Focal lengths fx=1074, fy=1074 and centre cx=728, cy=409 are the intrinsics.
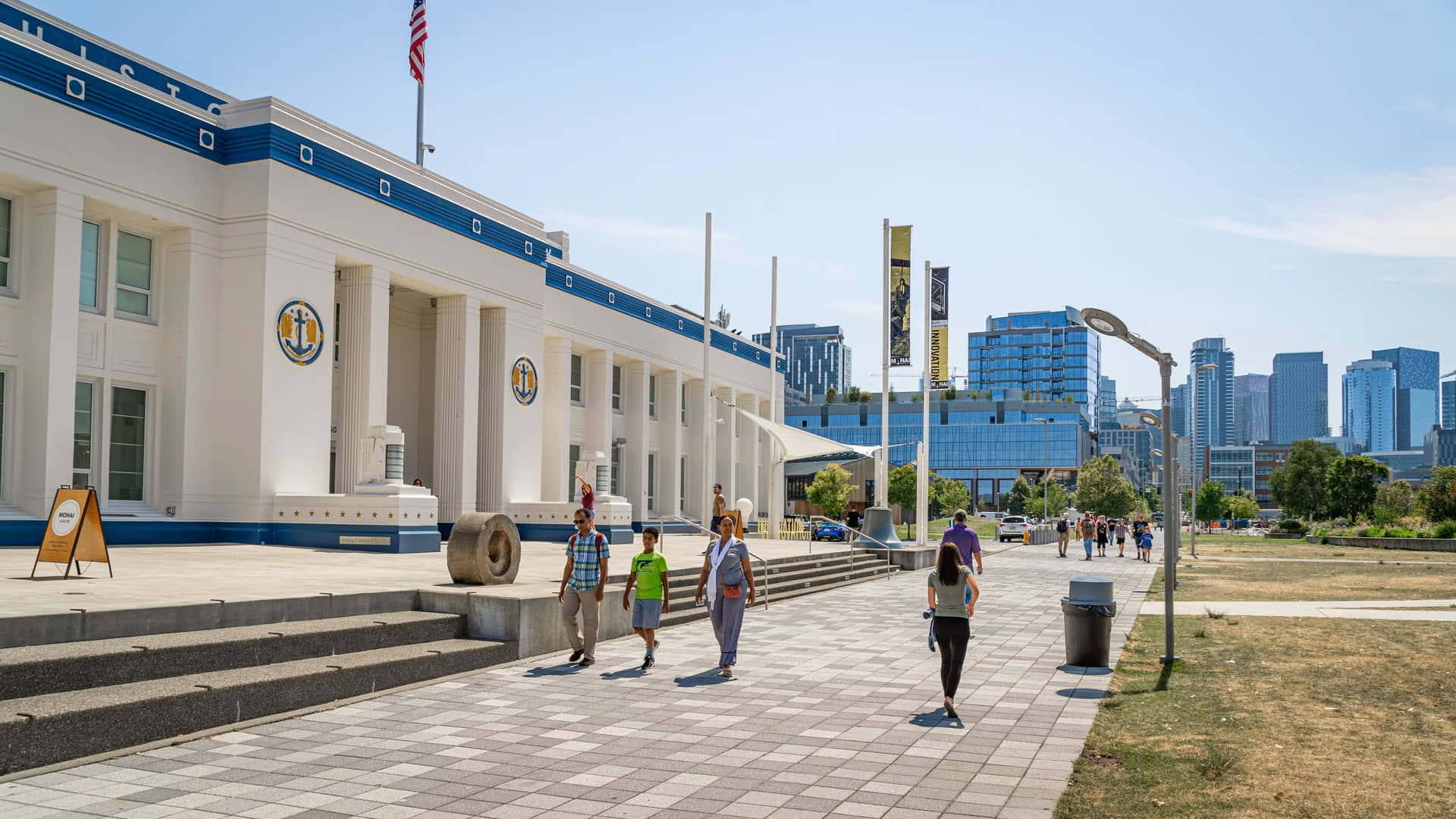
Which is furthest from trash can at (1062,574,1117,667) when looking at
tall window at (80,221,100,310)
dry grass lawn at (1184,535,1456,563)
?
dry grass lawn at (1184,535,1456,563)

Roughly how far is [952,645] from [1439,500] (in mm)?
57596

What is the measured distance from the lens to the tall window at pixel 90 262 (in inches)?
792

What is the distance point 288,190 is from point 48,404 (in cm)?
641

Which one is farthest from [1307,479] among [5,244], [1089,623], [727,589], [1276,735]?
[5,244]

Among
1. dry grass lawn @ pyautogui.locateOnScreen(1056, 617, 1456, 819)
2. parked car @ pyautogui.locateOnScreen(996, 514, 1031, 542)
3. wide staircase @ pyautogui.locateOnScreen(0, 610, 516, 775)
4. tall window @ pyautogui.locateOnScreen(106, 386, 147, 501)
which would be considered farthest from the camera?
parked car @ pyautogui.locateOnScreen(996, 514, 1031, 542)

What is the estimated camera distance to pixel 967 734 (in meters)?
8.67

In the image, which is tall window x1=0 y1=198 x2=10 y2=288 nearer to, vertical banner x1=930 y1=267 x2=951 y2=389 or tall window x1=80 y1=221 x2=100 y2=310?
tall window x1=80 y1=221 x2=100 y2=310

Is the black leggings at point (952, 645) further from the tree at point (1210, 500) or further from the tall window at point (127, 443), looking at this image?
the tree at point (1210, 500)

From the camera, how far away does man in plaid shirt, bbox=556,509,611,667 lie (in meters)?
11.9

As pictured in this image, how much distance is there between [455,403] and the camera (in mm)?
28750

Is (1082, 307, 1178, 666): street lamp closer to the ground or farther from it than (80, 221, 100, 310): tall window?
closer to the ground

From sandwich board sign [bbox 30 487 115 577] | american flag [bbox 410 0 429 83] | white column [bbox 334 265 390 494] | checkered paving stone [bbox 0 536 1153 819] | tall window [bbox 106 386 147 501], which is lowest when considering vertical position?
checkered paving stone [bbox 0 536 1153 819]

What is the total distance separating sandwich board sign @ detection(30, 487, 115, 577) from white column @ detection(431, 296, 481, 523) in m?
16.3

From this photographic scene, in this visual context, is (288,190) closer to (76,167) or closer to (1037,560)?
(76,167)
